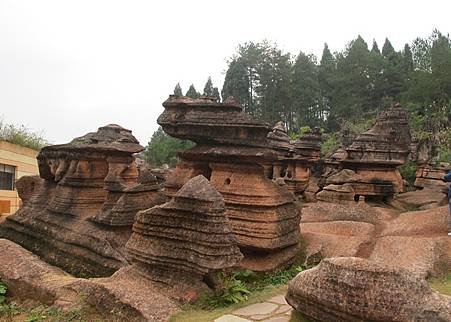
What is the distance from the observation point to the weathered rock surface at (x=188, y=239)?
6516 mm

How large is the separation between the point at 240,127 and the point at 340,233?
3.86 m

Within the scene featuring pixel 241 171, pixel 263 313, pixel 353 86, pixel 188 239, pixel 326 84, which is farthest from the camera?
pixel 326 84

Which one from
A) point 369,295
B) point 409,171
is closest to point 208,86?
point 409,171

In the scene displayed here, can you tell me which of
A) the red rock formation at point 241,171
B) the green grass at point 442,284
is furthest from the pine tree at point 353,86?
the green grass at point 442,284

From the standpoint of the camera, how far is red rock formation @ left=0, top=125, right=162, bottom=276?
439 inches

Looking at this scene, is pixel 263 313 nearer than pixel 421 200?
Yes

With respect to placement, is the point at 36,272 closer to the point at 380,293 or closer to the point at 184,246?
the point at 184,246

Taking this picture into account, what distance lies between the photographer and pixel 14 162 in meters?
20.0

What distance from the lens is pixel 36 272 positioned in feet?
25.7

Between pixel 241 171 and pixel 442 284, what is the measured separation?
4489 mm

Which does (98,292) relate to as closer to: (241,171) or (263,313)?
(263,313)

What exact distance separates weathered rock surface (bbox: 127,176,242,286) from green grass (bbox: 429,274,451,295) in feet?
10.7

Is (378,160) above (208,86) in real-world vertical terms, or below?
below

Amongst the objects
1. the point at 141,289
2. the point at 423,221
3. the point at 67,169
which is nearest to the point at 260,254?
the point at 141,289
